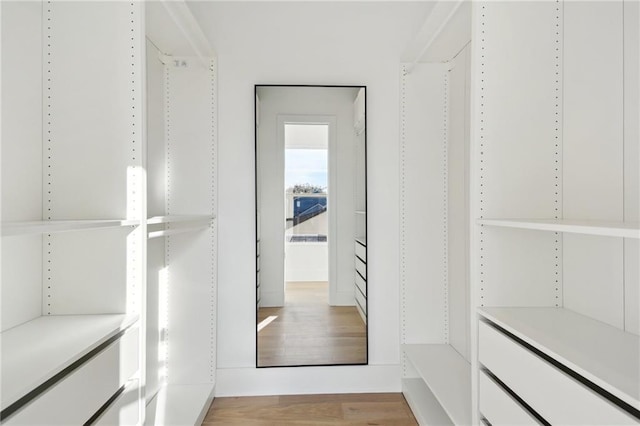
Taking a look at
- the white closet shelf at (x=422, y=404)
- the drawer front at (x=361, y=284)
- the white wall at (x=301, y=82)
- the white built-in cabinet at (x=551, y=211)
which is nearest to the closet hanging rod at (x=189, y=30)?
the white wall at (x=301, y=82)

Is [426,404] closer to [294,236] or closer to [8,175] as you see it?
[294,236]

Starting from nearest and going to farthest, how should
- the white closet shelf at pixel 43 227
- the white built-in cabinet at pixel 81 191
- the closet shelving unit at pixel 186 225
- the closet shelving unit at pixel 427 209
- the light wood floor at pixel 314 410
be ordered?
the white closet shelf at pixel 43 227 → the white built-in cabinet at pixel 81 191 → the light wood floor at pixel 314 410 → the closet shelving unit at pixel 186 225 → the closet shelving unit at pixel 427 209

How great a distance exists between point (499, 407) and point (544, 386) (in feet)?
0.84

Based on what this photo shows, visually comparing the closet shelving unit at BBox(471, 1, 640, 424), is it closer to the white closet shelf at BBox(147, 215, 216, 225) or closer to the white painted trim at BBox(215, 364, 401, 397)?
the white painted trim at BBox(215, 364, 401, 397)

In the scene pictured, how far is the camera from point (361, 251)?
7.26 feet

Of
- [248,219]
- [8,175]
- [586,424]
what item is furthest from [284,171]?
[586,424]

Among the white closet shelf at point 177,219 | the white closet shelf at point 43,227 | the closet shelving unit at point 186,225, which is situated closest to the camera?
the white closet shelf at point 43,227

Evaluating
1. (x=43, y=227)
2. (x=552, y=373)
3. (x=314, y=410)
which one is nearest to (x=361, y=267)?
(x=314, y=410)

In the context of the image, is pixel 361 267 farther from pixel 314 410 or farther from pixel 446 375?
Result: pixel 314 410

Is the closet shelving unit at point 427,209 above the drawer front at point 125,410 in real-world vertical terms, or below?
above

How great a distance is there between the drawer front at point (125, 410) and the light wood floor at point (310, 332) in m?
1.08

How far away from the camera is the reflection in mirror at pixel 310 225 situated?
2.19 m

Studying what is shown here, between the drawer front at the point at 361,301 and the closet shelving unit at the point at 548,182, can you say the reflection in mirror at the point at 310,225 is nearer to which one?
the drawer front at the point at 361,301

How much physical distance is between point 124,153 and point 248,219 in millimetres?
1077
